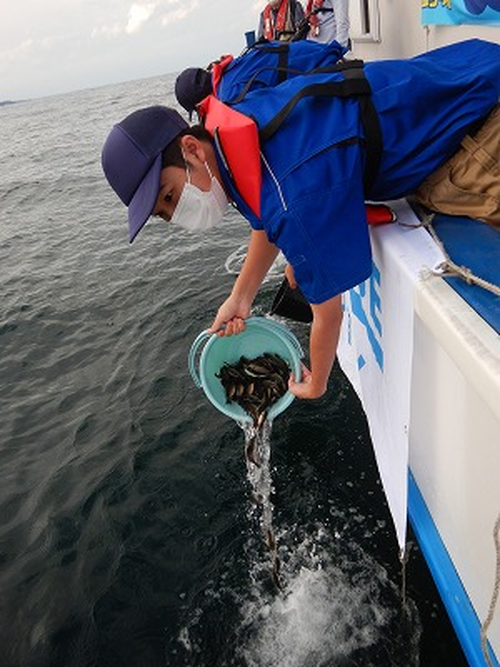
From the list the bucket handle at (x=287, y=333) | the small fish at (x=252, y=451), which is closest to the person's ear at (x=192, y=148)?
the bucket handle at (x=287, y=333)

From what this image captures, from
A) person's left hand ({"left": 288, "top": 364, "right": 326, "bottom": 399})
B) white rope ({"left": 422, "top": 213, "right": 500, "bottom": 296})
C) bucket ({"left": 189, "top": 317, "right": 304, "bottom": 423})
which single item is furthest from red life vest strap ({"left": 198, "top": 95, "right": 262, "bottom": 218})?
bucket ({"left": 189, "top": 317, "right": 304, "bottom": 423})

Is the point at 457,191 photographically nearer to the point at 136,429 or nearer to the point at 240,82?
the point at 240,82

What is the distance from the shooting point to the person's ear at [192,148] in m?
2.28

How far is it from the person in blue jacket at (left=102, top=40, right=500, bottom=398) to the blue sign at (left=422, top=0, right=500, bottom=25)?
56 centimetres

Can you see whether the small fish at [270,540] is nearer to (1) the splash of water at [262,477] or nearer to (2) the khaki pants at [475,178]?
(1) the splash of water at [262,477]

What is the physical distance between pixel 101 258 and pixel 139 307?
312 cm

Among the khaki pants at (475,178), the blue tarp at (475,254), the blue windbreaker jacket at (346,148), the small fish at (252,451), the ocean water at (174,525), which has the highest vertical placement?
the blue windbreaker jacket at (346,148)

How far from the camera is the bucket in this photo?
3.55 meters

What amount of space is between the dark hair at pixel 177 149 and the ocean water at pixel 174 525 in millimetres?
2848

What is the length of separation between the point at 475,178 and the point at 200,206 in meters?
1.16

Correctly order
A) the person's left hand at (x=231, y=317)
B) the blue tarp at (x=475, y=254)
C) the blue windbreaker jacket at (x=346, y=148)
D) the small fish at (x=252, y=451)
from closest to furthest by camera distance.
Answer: the blue tarp at (x=475, y=254), the blue windbreaker jacket at (x=346, y=148), the person's left hand at (x=231, y=317), the small fish at (x=252, y=451)

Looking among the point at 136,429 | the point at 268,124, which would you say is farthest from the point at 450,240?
the point at 136,429

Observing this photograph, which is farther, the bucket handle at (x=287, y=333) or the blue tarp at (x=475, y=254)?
the bucket handle at (x=287, y=333)

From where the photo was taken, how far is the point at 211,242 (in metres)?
10.8
